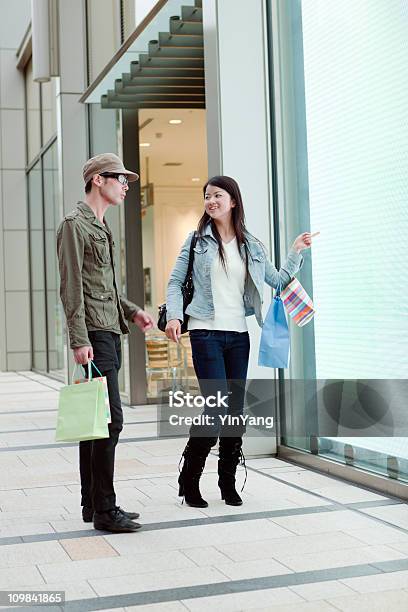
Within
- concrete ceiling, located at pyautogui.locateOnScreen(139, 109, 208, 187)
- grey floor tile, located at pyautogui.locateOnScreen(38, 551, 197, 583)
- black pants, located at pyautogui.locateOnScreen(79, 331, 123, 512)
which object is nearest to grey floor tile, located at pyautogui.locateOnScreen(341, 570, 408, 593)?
grey floor tile, located at pyautogui.locateOnScreen(38, 551, 197, 583)

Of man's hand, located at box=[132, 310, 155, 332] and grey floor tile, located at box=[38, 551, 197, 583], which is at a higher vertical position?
man's hand, located at box=[132, 310, 155, 332]

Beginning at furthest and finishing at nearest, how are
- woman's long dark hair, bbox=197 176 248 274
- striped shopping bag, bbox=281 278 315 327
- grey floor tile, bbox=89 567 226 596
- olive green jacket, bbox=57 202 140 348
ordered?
striped shopping bag, bbox=281 278 315 327
woman's long dark hair, bbox=197 176 248 274
olive green jacket, bbox=57 202 140 348
grey floor tile, bbox=89 567 226 596

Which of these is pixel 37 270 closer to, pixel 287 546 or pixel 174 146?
pixel 174 146

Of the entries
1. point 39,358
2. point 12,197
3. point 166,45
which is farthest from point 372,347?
point 12,197

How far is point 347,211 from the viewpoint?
589 cm

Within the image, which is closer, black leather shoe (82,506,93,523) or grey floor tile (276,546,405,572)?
grey floor tile (276,546,405,572)

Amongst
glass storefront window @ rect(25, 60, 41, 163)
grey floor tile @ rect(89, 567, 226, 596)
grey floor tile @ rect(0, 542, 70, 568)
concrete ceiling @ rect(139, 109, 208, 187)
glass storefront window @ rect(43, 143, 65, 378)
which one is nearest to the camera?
grey floor tile @ rect(89, 567, 226, 596)

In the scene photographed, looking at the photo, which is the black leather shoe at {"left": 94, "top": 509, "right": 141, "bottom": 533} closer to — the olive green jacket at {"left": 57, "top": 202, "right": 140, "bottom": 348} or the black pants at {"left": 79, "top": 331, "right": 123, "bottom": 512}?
the black pants at {"left": 79, "top": 331, "right": 123, "bottom": 512}

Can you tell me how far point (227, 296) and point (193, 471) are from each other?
3.33 ft

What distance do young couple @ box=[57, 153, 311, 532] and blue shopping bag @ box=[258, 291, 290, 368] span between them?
0.17 meters

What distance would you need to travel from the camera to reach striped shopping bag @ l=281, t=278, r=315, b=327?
539cm

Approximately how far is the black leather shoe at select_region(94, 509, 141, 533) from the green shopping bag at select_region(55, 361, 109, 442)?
0.51 meters

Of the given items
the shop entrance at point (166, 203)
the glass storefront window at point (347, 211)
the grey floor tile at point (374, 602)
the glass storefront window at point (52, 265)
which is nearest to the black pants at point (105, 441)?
the grey floor tile at point (374, 602)

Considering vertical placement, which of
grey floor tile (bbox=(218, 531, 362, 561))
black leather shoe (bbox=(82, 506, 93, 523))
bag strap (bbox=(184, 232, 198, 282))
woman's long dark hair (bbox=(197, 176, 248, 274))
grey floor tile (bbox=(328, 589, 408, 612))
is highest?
woman's long dark hair (bbox=(197, 176, 248, 274))
